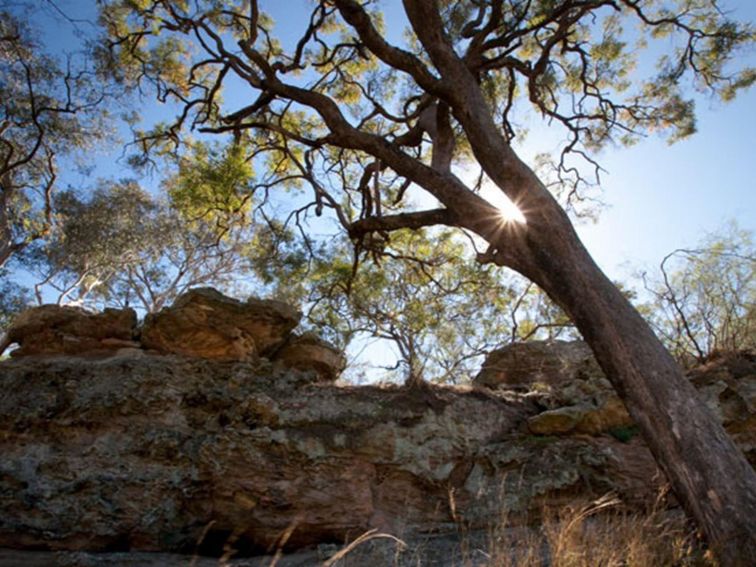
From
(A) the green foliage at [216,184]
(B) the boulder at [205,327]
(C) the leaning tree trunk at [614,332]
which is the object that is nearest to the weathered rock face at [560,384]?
(C) the leaning tree trunk at [614,332]

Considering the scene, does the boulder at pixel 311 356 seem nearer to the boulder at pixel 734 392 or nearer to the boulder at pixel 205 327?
the boulder at pixel 205 327

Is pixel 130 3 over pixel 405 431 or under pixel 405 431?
over

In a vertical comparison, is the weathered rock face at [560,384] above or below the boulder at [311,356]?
below

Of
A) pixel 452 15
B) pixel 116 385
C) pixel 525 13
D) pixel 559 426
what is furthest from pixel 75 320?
pixel 525 13

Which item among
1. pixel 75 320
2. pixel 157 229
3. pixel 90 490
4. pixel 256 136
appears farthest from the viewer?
pixel 157 229

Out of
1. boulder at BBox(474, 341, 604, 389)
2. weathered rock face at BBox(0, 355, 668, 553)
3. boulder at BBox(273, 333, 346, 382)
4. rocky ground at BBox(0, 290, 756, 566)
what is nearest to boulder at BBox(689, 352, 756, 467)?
rocky ground at BBox(0, 290, 756, 566)

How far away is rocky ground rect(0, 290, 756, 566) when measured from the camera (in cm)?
449

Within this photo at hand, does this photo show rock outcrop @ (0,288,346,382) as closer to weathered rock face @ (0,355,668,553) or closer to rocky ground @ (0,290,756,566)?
rocky ground @ (0,290,756,566)

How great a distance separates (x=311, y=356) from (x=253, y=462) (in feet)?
6.89

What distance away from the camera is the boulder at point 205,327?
6.28 m

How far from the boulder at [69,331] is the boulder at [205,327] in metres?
0.39

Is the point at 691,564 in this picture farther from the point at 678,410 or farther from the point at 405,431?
the point at 405,431

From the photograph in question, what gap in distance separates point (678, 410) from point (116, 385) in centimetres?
577

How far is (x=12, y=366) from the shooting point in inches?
230
